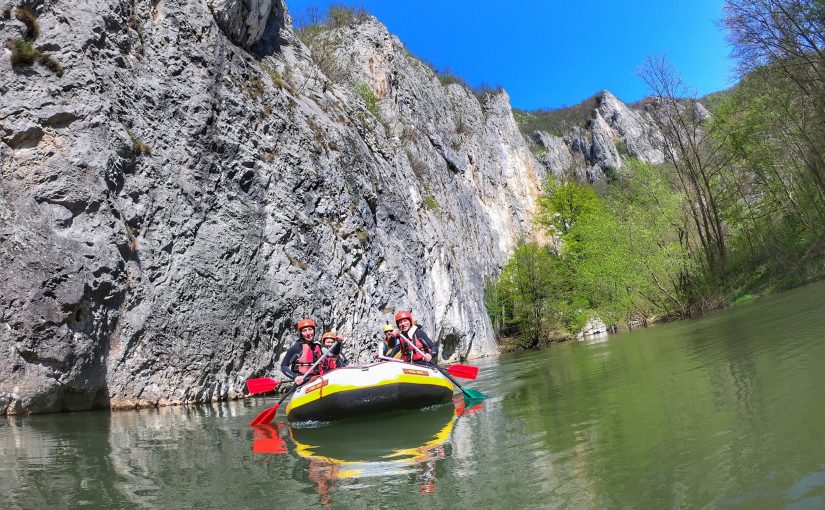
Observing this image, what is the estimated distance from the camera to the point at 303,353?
8.56 metres

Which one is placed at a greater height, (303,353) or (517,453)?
(303,353)

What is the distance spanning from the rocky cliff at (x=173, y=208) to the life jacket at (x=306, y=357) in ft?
10.5

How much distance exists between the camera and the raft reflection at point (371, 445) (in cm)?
381

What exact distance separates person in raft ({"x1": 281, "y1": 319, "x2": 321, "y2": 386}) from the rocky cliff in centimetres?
315

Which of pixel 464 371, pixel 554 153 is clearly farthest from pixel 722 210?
pixel 554 153

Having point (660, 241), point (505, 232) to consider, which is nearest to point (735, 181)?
point (660, 241)

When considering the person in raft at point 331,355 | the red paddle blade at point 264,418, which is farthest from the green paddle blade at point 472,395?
the red paddle blade at point 264,418

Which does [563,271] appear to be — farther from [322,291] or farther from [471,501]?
[471,501]

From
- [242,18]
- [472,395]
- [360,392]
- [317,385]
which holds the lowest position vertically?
[472,395]

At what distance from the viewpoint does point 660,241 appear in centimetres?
2212

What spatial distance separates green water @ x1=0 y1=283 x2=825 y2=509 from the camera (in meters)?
2.72

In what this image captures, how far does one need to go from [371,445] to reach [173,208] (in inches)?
317

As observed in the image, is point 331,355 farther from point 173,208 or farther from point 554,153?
point 554,153

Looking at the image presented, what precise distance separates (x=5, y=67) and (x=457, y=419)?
32.0ft
